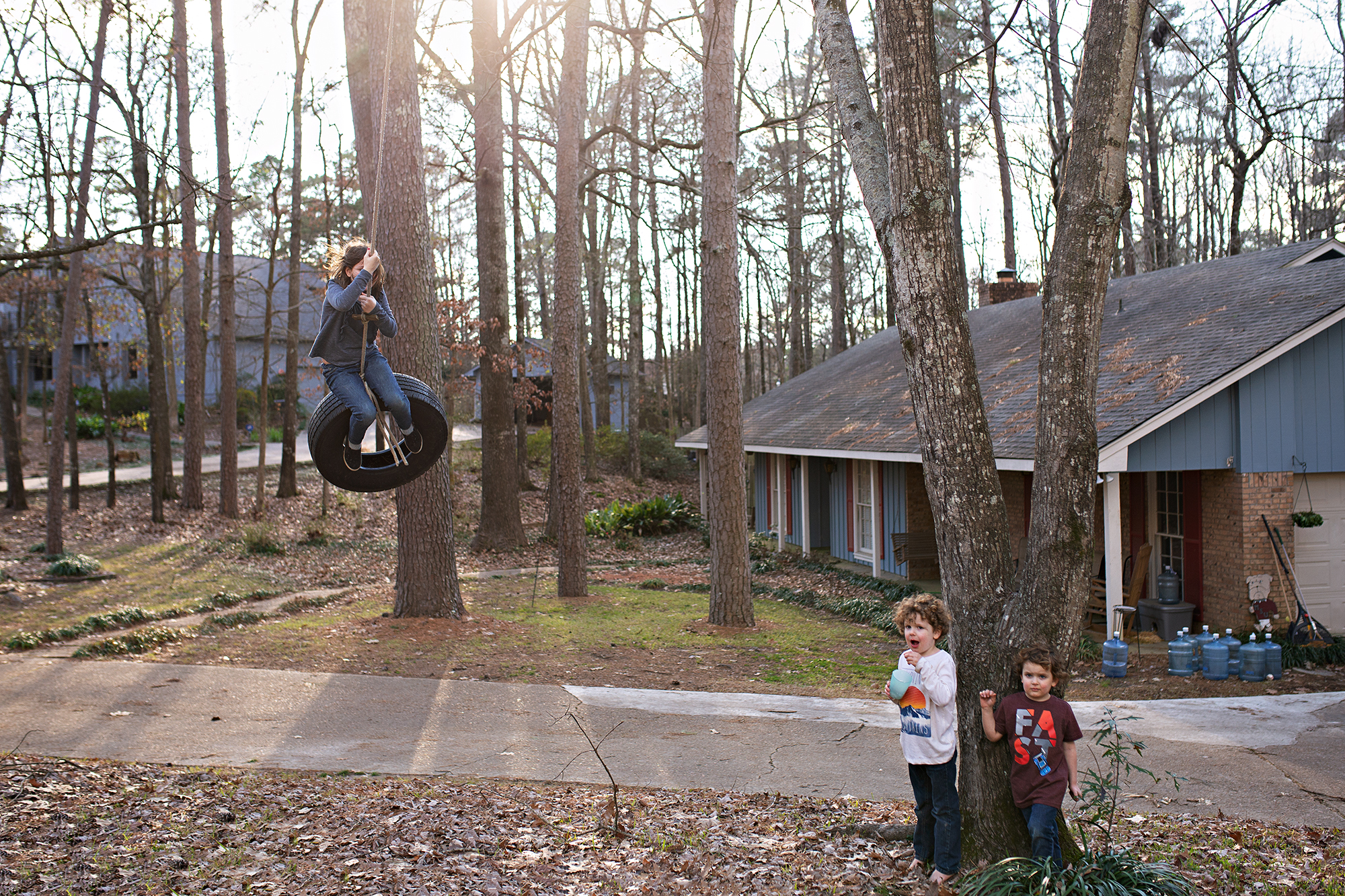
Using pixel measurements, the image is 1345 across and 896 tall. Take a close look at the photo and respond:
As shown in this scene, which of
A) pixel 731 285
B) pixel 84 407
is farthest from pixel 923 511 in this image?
pixel 84 407

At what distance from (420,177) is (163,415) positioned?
505 inches

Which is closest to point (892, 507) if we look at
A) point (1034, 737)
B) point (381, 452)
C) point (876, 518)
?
point (876, 518)

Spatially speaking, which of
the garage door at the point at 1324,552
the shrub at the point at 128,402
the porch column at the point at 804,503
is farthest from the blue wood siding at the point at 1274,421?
the shrub at the point at 128,402

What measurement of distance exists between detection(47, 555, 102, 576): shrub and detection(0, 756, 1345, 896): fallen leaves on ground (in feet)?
30.2

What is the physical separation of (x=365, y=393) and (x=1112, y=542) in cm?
986

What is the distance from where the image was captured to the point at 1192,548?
1320cm

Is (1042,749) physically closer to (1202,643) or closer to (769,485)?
(1202,643)

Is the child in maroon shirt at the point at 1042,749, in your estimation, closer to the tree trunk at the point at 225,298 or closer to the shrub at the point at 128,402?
the tree trunk at the point at 225,298

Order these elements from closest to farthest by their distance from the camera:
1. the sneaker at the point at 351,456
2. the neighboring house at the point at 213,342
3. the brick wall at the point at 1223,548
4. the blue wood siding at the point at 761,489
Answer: the sneaker at the point at 351,456 → the brick wall at the point at 1223,548 → the blue wood siding at the point at 761,489 → the neighboring house at the point at 213,342

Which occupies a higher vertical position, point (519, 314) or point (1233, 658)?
point (519, 314)

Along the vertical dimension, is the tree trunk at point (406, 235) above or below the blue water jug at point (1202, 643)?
above

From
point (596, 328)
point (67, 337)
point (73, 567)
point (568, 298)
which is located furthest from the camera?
point (596, 328)

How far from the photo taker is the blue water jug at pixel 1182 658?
10867 mm

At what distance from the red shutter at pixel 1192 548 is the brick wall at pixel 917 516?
477 centimetres
